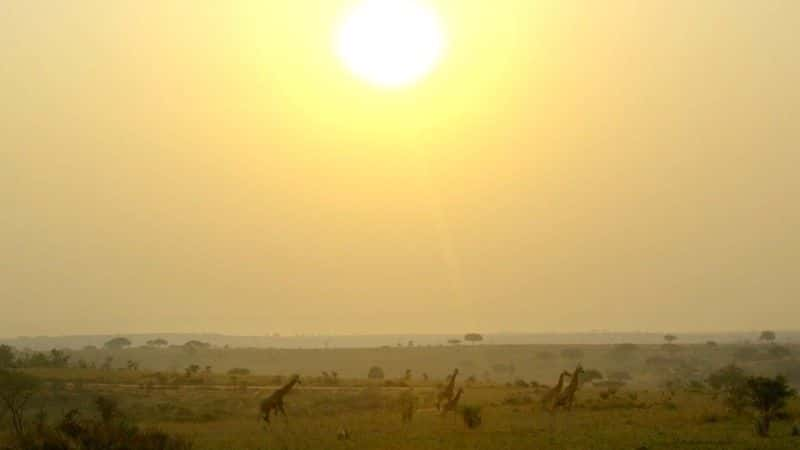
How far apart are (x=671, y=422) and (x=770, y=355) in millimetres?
94667

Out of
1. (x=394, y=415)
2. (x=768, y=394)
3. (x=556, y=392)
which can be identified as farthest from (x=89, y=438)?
(x=556, y=392)

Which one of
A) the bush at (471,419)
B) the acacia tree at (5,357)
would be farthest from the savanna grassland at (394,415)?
the acacia tree at (5,357)

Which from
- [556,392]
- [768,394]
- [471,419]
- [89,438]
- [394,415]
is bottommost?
[89,438]

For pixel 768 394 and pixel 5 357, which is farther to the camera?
pixel 5 357

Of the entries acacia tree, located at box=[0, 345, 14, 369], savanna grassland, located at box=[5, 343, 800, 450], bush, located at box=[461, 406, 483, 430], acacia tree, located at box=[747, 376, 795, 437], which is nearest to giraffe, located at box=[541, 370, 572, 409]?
savanna grassland, located at box=[5, 343, 800, 450]

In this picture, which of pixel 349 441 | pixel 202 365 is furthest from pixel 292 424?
pixel 202 365

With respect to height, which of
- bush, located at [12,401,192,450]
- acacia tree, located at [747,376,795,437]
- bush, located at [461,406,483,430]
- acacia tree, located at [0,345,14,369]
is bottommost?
bush, located at [12,401,192,450]

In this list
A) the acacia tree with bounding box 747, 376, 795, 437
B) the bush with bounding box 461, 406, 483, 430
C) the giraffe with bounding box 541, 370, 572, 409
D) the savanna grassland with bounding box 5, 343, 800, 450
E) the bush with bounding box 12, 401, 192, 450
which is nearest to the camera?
the bush with bounding box 12, 401, 192, 450

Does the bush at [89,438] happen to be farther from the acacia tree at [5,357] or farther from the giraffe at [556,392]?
the acacia tree at [5,357]

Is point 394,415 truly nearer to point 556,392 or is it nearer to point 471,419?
point 556,392

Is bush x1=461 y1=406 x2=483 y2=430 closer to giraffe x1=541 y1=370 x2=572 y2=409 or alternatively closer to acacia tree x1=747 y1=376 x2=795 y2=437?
giraffe x1=541 y1=370 x2=572 y2=409

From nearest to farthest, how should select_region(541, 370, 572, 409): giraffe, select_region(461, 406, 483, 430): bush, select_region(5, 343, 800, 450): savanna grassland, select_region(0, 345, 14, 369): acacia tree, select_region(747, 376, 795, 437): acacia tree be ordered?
select_region(5, 343, 800, 450): savanna grassland
select_region(747, 376, 795, 437): acacia tree
select_region(461, 406, 483, 430): bush
select_region(541, 370, 572, 409): giraffe
select_region(0, 345, 14, 369): acacia tree

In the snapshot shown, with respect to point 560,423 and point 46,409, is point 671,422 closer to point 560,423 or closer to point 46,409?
point 560,423

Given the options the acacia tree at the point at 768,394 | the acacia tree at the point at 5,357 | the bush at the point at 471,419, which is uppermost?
the acacia tree at the point at 5,357
